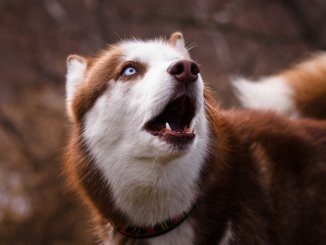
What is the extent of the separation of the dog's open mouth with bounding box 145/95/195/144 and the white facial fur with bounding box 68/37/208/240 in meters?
0.04

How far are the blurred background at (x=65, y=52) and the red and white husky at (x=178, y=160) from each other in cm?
345

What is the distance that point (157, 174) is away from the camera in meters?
3.44

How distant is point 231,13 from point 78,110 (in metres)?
5.62

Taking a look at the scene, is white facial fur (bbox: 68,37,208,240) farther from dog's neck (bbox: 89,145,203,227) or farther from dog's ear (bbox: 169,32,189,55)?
dog's ear (bbox: 169,32,189,55)

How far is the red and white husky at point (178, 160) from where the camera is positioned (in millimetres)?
3346

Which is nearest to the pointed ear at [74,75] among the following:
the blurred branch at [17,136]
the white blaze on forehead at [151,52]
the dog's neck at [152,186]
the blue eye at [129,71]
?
the white blaze on forehead at [151,52]

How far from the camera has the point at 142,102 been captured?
337cm

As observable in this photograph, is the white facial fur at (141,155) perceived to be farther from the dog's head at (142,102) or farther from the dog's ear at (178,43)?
the dog's ear at (178,43)

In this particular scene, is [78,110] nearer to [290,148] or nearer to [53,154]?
[290,148]

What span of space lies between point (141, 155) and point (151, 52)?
55cm

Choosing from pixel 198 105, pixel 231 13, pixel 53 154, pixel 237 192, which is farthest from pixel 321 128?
pixel 231 13

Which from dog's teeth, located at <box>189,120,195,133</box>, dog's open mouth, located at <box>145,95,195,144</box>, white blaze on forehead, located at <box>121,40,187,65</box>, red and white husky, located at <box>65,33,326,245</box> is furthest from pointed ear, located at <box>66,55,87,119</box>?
dog's teeth, located at <box>189,120,195,133</box>

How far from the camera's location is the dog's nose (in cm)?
324

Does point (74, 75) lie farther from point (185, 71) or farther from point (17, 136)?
point (17, 136)
